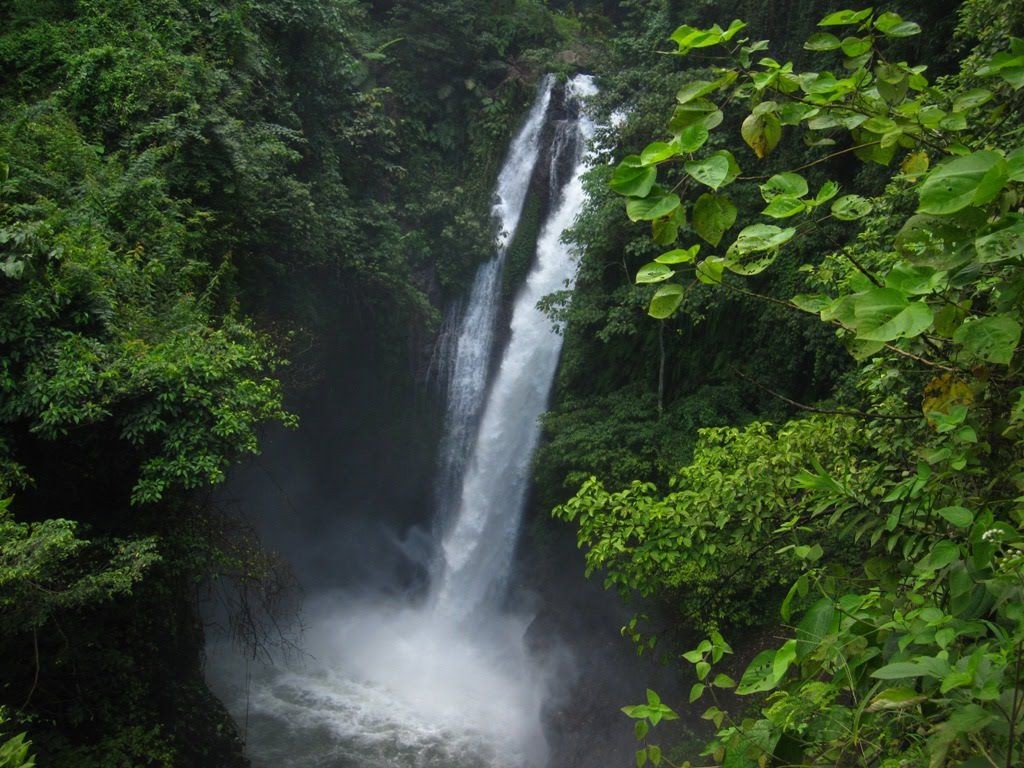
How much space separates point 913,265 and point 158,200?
297 inches

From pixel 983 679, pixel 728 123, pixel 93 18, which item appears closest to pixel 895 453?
pixel 983 679

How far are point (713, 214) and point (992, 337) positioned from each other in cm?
56

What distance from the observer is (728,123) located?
1020 cm

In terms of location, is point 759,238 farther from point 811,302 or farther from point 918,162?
point 918,162

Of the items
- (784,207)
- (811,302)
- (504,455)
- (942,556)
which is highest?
(784,207)

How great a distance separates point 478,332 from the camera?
14609 mm

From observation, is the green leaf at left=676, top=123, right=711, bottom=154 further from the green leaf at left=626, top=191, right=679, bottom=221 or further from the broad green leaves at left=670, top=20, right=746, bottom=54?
the broad green leaves at left=670, top=20, right=746, bottom=54

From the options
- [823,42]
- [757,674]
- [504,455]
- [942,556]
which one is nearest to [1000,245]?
[942,556]

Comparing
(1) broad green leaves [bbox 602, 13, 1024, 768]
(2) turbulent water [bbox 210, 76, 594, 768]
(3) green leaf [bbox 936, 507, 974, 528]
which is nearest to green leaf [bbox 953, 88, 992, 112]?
(1) broad green leaves [bbox 602, 13, 1024, 768]

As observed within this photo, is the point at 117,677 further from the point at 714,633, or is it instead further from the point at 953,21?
the point at 953,21

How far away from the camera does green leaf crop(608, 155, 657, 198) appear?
4.39ft

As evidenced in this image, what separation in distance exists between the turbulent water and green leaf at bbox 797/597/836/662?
31.7 ft

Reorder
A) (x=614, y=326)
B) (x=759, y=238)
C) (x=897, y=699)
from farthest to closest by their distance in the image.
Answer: (x=614, y=326) → (x=759, y=238) → (x=897, y=699)

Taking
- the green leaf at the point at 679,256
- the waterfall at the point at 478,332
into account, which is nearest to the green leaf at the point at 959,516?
the green leaf at the point at 679,256
